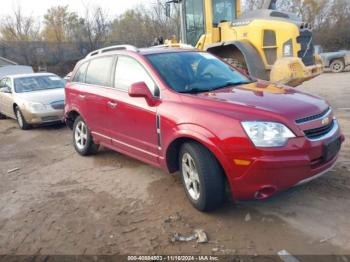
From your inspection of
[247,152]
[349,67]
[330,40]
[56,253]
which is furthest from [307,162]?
[330,40]

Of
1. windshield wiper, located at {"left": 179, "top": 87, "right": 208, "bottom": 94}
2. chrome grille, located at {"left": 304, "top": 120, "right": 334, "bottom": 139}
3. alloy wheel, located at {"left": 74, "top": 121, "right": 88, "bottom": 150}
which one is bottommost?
alloy wheel, located at {"left": 74, "top": 121, "right": 88, "bottom": 150}

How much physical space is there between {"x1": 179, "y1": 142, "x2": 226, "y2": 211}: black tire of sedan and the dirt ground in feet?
0.59

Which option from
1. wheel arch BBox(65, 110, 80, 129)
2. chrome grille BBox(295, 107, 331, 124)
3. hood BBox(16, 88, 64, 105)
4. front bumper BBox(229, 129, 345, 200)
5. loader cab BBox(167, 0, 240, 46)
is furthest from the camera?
loader cab BBox(167, 0, 240, 46)

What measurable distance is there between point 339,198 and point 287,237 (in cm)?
104

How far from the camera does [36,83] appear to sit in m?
10.6

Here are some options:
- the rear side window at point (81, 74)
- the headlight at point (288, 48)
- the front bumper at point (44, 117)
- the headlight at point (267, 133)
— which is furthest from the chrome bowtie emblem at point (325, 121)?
the front bumper at point (44, 117)

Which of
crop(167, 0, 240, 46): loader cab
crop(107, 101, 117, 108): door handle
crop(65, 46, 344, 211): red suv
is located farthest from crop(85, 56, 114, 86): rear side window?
crop(167, 0, 240, 46): loader cab

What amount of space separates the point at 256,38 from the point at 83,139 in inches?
198

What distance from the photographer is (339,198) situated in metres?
4.17

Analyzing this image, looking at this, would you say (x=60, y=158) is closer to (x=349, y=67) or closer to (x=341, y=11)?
(x=349, y=67)

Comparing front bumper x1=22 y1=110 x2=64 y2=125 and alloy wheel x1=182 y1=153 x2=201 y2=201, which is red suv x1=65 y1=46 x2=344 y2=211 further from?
front bumper x1=22 y1=110 x2=64 y2=125

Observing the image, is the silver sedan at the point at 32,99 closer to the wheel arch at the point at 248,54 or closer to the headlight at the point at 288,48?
the wheel arch at the point at 248,54

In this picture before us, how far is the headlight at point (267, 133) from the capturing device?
3.47 metres

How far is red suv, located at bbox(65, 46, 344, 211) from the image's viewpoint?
351 cm
